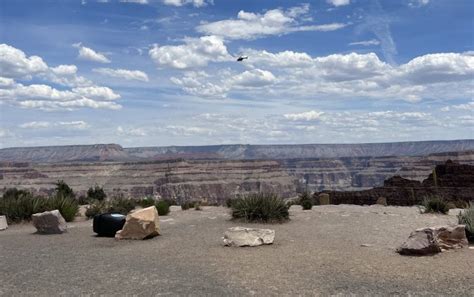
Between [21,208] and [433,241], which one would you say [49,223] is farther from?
[433,241]

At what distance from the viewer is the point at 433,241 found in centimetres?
1145

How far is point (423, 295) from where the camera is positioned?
27.4 ft

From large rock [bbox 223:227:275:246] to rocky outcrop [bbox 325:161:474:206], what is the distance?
Result: 1309 inches

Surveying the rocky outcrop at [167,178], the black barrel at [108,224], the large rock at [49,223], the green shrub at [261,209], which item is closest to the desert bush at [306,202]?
the green shrub at [261,209]

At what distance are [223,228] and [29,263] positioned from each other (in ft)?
22.1

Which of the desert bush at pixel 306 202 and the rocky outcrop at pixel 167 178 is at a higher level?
the desert bush at pixel 306 202

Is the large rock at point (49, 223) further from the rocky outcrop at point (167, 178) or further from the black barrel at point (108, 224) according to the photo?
the rocky outcrop at point (167, 178)

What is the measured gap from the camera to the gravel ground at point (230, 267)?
896cm

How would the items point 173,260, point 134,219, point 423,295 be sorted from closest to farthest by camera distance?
point 423,295
point 173,260
point 134,219

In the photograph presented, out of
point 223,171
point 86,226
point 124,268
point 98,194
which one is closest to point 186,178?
point 223,171

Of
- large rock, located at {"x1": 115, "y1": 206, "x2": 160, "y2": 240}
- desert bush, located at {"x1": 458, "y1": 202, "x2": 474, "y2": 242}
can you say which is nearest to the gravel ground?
large rock, located at {"x1": 115, "y1": 206, "x2": 160, "y2": 240}

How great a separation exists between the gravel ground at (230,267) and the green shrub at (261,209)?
2.31 m

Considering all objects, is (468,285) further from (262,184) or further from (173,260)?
(262,184)

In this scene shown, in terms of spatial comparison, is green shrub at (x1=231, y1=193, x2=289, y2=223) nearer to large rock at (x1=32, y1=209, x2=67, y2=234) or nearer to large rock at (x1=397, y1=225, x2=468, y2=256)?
large rock at (x1=32, y1=209, x2=67, y2=234)
